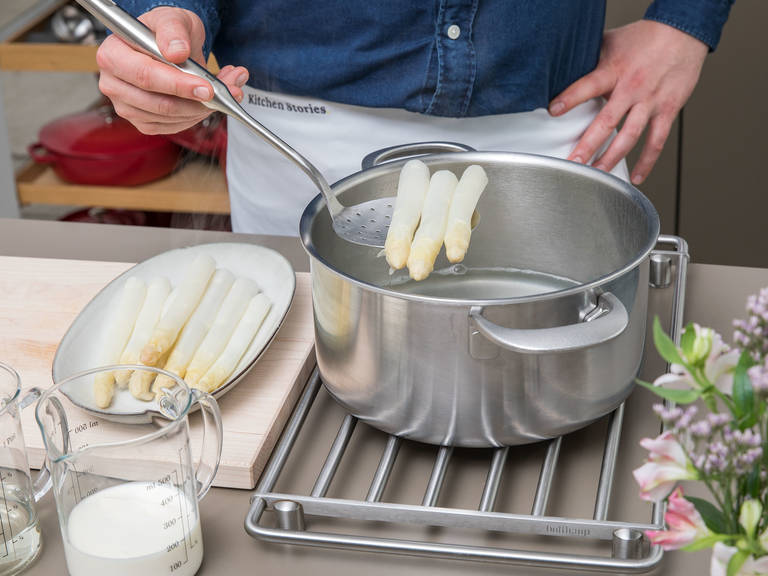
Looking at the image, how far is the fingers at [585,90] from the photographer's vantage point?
1.16m

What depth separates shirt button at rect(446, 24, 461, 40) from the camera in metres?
1.07

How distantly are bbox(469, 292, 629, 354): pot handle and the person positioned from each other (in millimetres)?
492

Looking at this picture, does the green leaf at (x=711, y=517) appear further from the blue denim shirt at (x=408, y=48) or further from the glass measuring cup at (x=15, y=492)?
the blue denim shirt at (x=408, y=48)

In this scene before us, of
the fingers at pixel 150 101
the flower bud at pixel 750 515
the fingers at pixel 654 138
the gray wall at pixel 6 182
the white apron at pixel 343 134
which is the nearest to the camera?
the flower bud at pixel 750 515

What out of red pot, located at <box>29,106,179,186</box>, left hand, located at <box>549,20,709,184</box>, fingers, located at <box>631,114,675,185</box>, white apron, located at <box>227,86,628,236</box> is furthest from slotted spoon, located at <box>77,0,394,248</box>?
red pot, located at <box>29,106,179,186</box>

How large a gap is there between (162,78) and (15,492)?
13.8 inches

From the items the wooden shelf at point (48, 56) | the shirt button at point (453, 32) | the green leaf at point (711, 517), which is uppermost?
the green leaf at point (711, 517)

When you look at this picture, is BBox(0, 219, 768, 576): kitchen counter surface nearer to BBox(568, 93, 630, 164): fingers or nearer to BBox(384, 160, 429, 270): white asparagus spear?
BBox(384, 160, 429, 270): white asparagus spear

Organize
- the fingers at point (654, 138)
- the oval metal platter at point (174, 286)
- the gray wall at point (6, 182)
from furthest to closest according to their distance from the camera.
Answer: the gray wall at point (6, 182) → the fingers at point (654, 138) → the oval metal platter at point (174, 286)

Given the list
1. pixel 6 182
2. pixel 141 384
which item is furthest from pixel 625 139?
pixel 6 182

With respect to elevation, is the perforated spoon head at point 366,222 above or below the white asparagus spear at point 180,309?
above

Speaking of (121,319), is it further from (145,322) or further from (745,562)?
(745,562)

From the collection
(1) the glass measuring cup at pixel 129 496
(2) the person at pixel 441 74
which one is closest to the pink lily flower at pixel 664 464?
(1) the glass measuring cup at pixel 129 496

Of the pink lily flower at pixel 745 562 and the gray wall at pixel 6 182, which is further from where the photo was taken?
the gray wall at pixel 6 182
